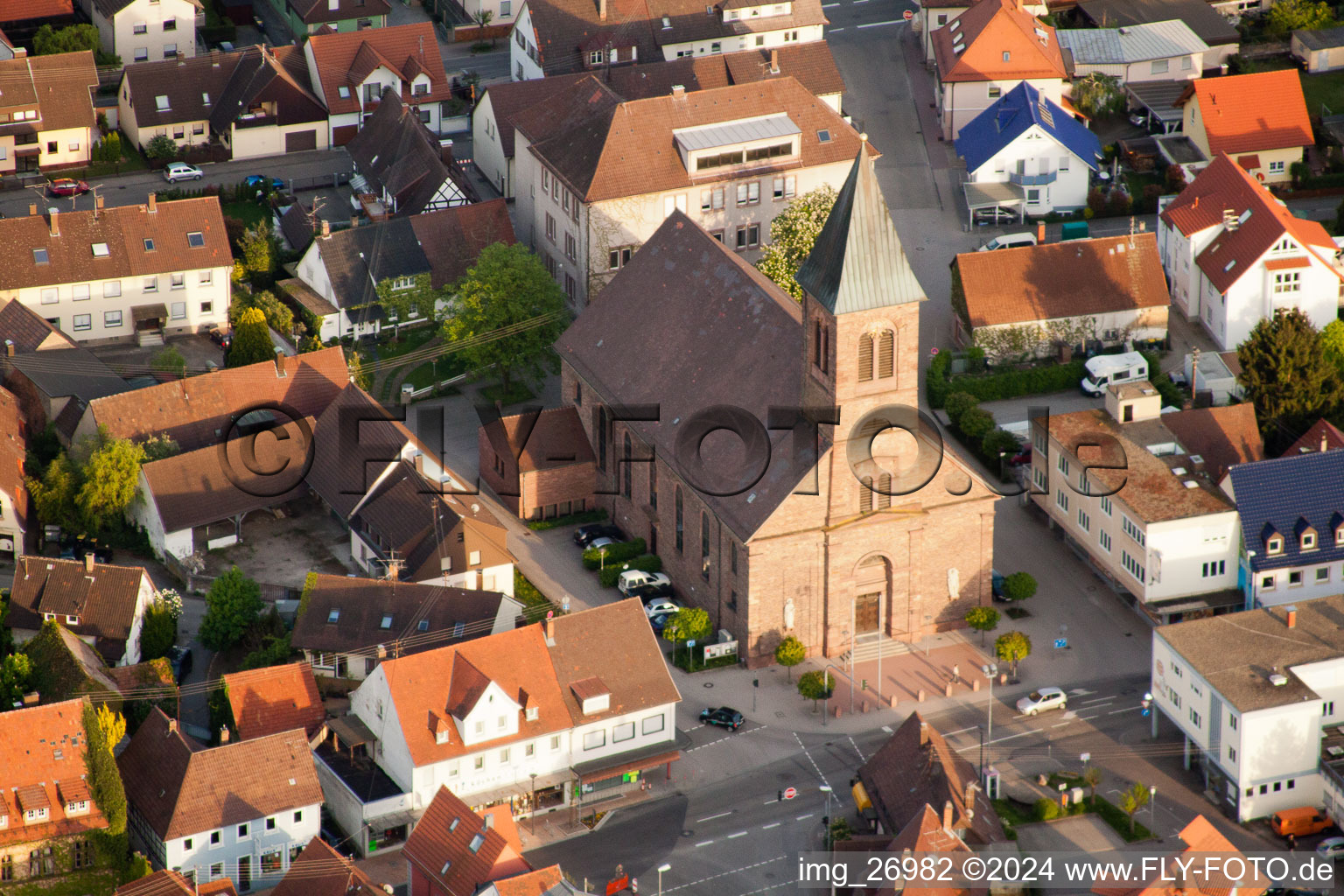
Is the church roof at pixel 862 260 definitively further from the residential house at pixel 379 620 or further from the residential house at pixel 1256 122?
the residential house at pixel 1256 122

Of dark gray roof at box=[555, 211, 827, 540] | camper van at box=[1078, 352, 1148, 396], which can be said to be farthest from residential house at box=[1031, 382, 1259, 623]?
dark gray roof at box=[555, 211, 827, 540]

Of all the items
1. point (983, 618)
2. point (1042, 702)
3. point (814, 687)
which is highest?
point (983, 618)

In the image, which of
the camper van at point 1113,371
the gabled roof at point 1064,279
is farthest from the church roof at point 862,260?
the gabled roof at point 1064,279

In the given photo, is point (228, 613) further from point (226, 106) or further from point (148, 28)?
point (148, 28)

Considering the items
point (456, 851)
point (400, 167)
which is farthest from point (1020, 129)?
point (456, 851)

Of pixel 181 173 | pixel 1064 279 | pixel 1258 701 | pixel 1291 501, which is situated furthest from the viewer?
pixel 181 173

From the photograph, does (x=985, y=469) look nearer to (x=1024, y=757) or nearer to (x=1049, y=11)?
(x=1024, y=757)

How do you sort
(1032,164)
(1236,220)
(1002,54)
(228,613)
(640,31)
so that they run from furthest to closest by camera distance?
(640,31), (1002,54), (1032,164), (1236,220), (228,613)

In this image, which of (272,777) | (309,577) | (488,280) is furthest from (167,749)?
(488,280)
